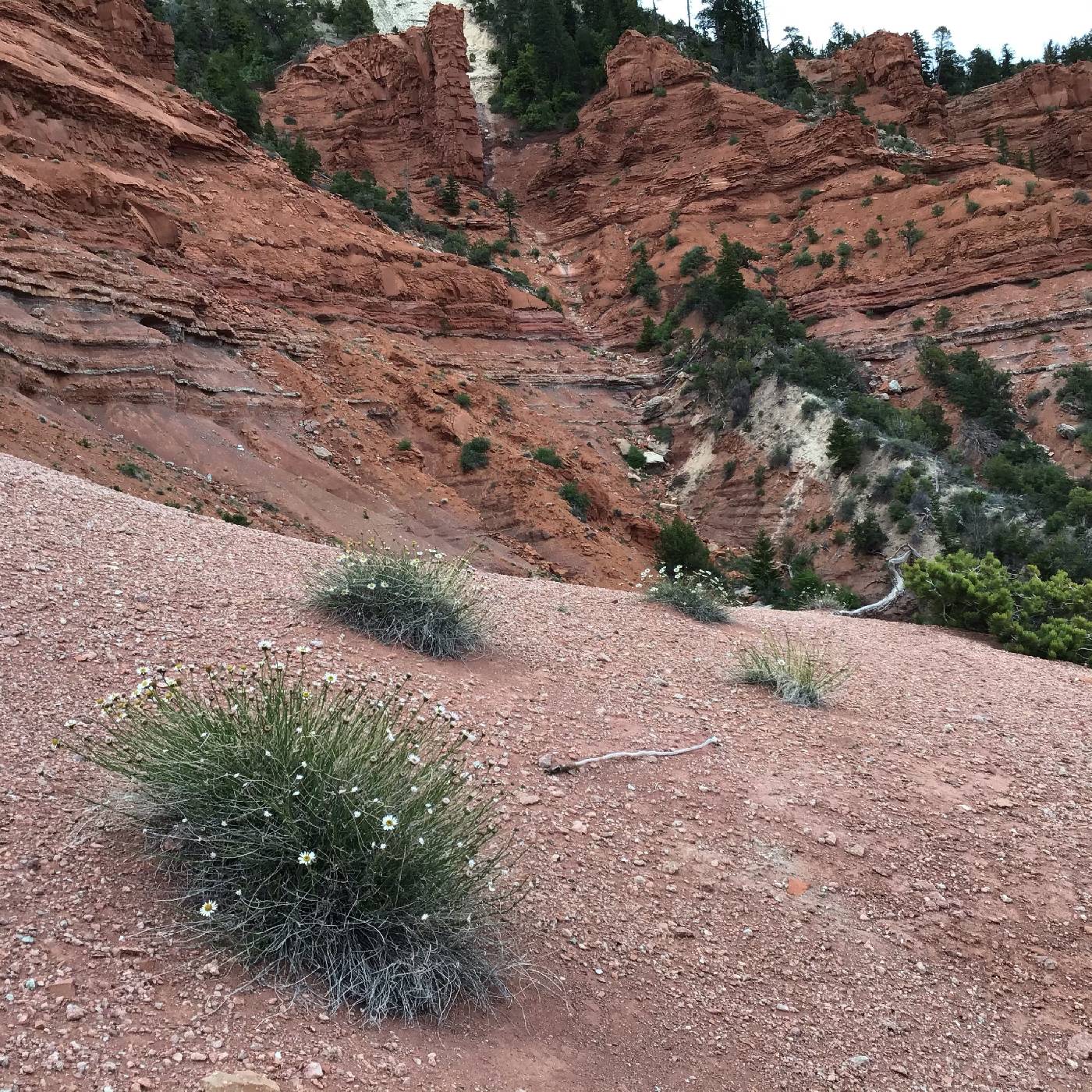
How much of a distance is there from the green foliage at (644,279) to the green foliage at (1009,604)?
2766 cm

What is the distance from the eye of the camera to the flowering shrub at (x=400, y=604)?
5922mm

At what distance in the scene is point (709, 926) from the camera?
3732 mm

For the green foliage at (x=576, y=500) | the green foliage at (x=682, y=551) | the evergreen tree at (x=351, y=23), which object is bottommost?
the green foliage at (x=682, y=551)

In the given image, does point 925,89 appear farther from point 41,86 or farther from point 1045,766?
point 1045,766

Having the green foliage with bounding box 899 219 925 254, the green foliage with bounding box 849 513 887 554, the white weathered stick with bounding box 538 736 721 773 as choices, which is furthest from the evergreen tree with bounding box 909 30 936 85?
the white weathered stick with bounding box 538 736 721 773

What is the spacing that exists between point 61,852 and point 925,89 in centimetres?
5990

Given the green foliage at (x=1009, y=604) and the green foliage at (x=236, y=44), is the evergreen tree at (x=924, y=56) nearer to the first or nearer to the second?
the green foliage at (x=236, y=44)

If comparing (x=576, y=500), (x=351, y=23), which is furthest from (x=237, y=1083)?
(x=351, y=23)

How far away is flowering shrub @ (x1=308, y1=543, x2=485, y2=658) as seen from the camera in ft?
19.4

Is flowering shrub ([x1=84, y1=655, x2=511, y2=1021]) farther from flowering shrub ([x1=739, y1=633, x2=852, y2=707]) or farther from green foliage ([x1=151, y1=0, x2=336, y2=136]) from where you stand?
green foliage ([x1=151, y1=0, x2=336, y2=136])

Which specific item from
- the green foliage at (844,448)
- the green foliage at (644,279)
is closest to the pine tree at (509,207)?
the green foliage at (644,279)

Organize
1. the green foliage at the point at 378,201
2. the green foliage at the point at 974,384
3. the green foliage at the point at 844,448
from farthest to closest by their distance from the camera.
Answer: the green foliage at the point at 378,201 < the green foliage at the point at 974,384 < the green foliage at the point at 844,448

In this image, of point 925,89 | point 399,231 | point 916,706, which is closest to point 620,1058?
point 916,706

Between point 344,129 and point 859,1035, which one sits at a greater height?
point 344,129
